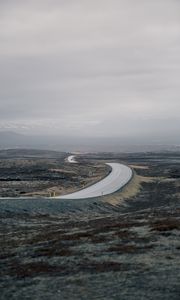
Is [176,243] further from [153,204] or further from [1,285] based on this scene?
Result: [153,204]

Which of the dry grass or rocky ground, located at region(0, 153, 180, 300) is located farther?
the dry grass

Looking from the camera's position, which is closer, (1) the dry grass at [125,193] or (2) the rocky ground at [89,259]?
(2) the rocky ground at [89,259]

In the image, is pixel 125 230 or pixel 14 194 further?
pixel 14 194

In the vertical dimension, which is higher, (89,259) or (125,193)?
(125,193)

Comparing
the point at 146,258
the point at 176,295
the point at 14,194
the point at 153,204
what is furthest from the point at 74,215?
the point at 176,295

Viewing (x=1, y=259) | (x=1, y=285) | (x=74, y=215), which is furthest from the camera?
(x=74, y=215)

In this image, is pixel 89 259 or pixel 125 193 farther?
pixel 125 193

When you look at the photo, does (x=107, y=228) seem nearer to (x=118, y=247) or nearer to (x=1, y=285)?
(x=118, y=247)

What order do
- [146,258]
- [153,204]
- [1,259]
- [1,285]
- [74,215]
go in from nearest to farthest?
[1,285], [146,258], [1,259], [74,215], [153,204]

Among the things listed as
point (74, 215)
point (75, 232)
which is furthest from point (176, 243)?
point (74, 215)
